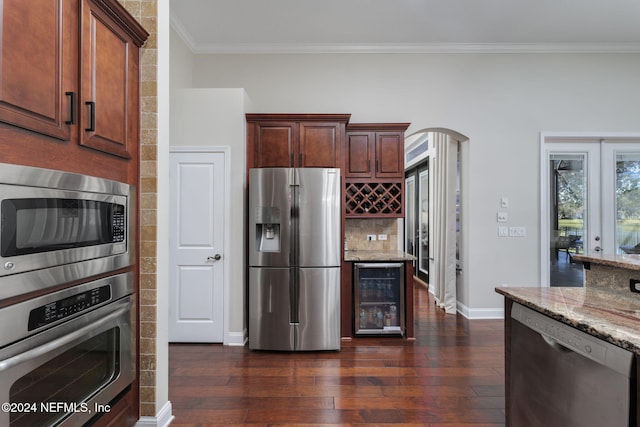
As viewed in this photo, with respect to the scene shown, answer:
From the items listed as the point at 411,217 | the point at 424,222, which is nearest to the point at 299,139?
the point at 424,222

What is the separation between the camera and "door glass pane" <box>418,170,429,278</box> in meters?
6.54

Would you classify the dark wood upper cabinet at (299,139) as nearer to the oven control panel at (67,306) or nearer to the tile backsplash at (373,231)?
the tile backsplash at (373,231)

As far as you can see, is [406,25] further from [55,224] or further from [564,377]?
[55,224]

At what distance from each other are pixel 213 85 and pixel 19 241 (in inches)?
144

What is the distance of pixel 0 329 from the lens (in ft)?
3.43

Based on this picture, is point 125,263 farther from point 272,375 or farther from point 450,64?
point 450,64

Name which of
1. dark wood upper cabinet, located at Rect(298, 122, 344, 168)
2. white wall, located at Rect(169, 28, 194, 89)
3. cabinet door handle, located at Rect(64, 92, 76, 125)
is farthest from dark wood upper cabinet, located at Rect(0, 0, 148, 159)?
white wall, located at Rect(169, 28, 194, 89)

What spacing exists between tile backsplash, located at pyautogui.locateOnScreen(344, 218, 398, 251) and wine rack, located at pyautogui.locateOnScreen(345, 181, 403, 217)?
12.5 inches

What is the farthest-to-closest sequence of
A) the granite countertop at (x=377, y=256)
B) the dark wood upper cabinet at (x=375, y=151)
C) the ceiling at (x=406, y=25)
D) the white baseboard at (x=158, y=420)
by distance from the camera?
the dark wood upper cabinet at (x=375, y=151) → the granite countertop at (x=377, y=256) → the ceiling at (x=406, y=25) → the white baseboard at (x=158, y=420)

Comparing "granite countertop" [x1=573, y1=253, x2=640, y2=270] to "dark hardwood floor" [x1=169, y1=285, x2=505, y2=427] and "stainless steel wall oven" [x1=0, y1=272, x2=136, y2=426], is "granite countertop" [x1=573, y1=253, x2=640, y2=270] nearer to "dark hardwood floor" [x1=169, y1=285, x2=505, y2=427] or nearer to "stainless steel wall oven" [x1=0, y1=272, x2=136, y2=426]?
Result: "dark hardwood floor" [x1=169, y1=285, x2=505, y2=427]

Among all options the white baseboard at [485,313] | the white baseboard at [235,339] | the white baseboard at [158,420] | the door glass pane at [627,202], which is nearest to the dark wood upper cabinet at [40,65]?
the white baseboard at [158,420]

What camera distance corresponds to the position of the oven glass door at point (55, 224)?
108 cm

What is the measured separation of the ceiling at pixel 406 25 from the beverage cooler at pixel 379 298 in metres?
2.72

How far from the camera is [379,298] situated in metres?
3.76
